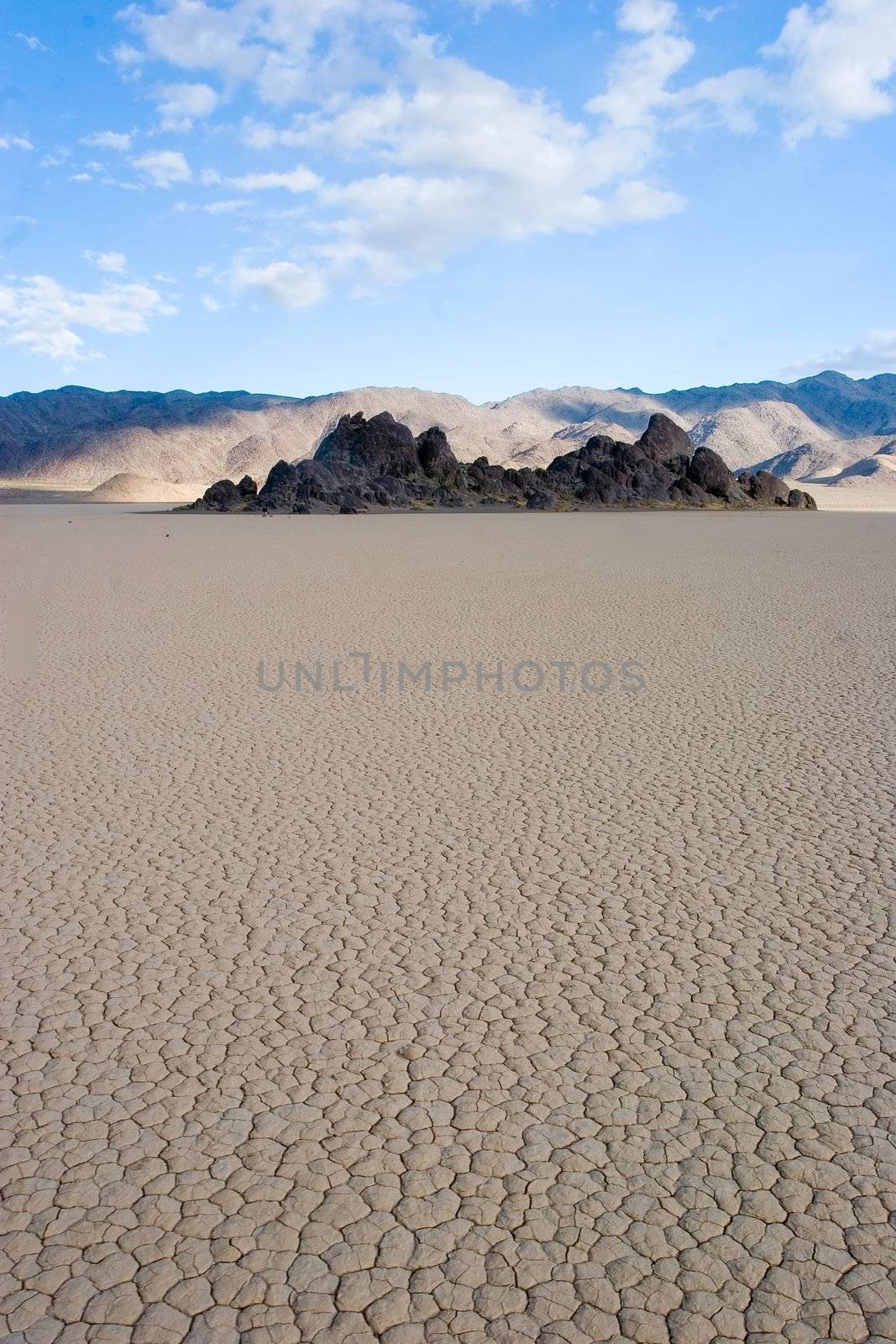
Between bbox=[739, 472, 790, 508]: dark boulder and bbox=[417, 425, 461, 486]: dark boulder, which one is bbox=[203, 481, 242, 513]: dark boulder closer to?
bbox=[417, 425, 461, 486]: dark boulder

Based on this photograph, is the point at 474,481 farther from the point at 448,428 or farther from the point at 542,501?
the point at 448,428

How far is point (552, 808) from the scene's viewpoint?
5.33 metres

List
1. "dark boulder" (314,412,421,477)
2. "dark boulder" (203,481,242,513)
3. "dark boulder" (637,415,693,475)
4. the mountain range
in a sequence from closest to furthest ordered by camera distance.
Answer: "dark boulder" (203,481,242,513) < "dark boulder" (314,412,421,477) < "dark boulder" (637,415,693,475) < the mountain range

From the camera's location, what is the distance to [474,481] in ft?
185

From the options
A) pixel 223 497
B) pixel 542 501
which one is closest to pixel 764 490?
pixel 542 501

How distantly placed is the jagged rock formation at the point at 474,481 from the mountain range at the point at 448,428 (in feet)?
93.4

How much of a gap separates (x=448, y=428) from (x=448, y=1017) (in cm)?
14180

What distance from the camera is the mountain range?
11725cm

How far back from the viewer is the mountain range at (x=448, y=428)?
117250 mm

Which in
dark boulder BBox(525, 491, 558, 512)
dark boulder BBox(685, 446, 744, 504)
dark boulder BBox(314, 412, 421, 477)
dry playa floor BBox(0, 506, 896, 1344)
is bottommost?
dry playa floor BBox(0, 506, 896, 1344)

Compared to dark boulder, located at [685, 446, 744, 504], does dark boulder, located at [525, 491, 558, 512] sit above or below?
below

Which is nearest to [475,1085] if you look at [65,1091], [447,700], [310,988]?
[310,988]

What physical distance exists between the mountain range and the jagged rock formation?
28468mm

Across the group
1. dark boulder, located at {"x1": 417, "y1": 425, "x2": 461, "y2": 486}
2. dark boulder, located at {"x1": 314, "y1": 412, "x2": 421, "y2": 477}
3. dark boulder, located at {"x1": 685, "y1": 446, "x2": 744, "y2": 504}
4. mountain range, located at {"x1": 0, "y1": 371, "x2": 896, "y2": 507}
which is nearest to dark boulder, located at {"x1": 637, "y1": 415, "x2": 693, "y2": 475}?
dark boulder, located at {"x1": 685, "y1": 446, "x2": 744, "y2": 504}
